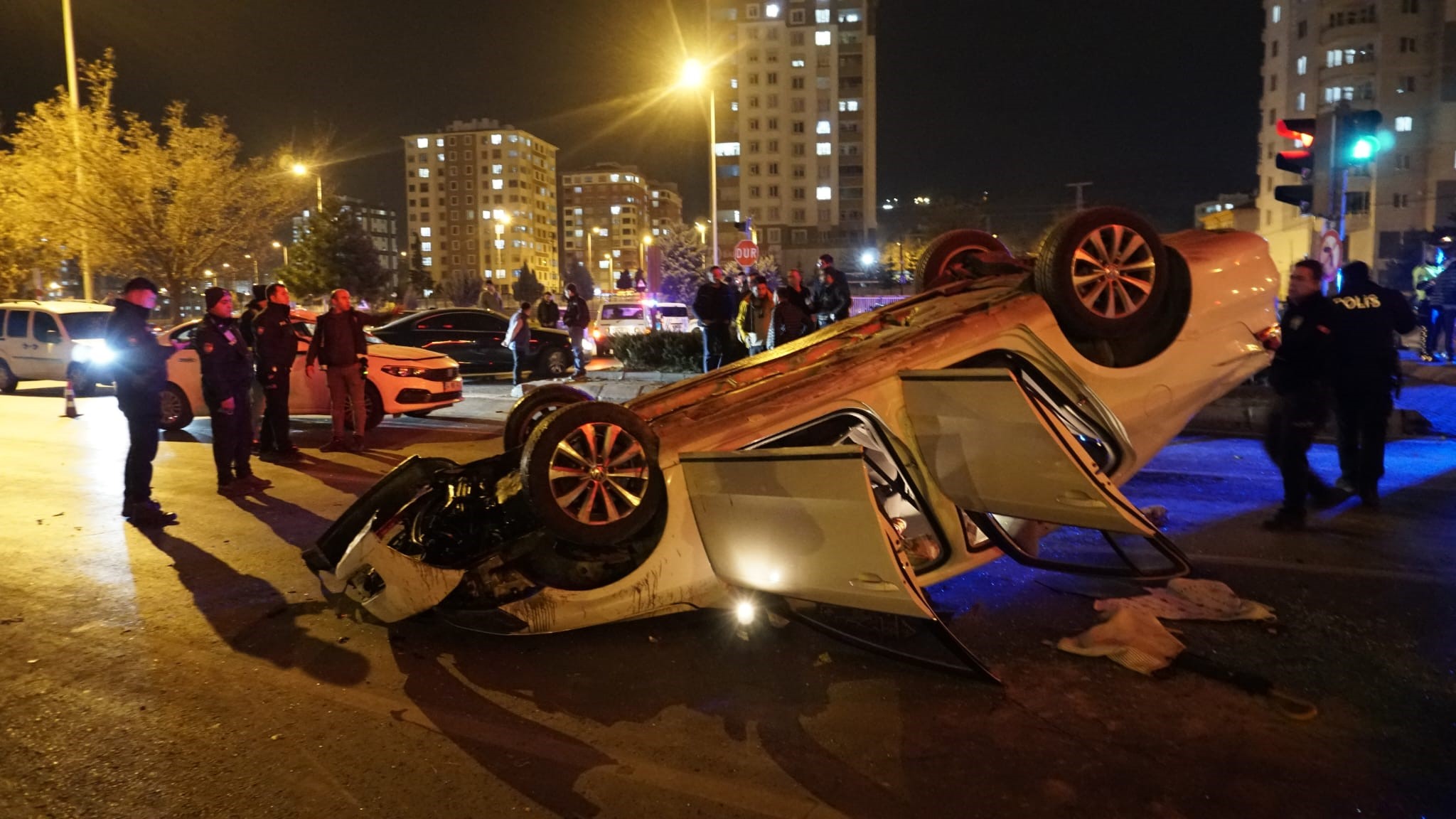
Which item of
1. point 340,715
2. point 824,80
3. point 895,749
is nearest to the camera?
point 895,749

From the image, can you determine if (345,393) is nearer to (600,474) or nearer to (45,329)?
(600,474)

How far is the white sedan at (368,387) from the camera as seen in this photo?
10555 millimetres

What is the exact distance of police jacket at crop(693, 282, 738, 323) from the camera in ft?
42.3

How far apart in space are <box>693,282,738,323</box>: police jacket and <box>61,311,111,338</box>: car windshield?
1012 cm

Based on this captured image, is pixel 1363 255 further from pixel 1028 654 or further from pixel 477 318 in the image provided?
pixel 1028 654

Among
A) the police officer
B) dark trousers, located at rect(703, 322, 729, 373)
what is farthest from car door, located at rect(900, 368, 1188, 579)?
dark trousers, located at rect(703, 322, 729, 373)

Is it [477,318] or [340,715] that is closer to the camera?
[340,715]

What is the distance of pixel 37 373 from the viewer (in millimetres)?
15664

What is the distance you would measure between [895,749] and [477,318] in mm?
14215

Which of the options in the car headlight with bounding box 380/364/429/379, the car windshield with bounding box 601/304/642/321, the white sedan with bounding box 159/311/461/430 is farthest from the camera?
the car windshield with bounding box 601/304/642/321

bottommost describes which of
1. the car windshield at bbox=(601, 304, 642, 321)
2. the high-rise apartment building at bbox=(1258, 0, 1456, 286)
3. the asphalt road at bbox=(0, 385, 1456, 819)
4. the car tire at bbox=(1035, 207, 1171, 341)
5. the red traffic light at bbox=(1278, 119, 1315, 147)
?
the asphalt road at bbox=(0, 385, 1456, 819)

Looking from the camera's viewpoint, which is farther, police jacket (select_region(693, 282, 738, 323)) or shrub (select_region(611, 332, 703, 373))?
shrub (select_region(611, 332, 703, 373))

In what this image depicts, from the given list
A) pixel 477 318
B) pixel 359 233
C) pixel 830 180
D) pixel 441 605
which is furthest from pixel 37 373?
pixel 830 180

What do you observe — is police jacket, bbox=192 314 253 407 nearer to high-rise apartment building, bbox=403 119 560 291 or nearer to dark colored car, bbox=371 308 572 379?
dark colored car, bbox=371 308 572 379
